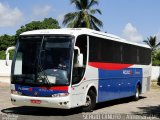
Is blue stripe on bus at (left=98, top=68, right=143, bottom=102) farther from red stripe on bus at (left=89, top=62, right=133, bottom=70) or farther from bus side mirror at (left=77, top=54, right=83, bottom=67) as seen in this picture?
bus side mirror at (left=77, top=54, right=83, bottom=67)

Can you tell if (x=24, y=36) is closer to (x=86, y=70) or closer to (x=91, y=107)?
(x=86, y=70)

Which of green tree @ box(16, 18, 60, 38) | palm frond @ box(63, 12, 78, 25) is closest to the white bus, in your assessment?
palm frond @ box(63, 12, 78, 25)

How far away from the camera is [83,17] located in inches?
2318

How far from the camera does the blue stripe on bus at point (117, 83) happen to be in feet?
58.3

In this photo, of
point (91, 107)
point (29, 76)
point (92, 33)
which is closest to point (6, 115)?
point (29, 76)

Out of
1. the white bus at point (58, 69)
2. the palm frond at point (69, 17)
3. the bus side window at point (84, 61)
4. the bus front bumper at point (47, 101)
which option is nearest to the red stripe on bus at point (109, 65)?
the white bus at point (58, 69)

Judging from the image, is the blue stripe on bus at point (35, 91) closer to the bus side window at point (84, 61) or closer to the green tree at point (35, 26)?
the bus side window at point (84, 61)

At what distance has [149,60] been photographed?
26.0m

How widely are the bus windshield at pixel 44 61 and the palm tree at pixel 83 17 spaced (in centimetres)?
4317

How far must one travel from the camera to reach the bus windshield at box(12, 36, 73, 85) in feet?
47.6

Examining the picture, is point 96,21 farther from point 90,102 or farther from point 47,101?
point 47,101

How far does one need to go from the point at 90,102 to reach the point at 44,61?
2.85 m

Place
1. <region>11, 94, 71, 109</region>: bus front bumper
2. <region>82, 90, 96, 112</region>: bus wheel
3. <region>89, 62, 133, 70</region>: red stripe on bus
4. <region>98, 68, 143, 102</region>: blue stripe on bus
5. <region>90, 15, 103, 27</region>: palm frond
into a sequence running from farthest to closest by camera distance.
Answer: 1. <region>90, 15, 103, 27</region>: palm frond
2. <region>98, 68, 143, 102</region>: blue stripe on bus
3. <region>89, 62, 133, 70</region>: red stripe on bus
4. <region>82, 90, 96, 112</region>: bus wheel
5. <region>11, 94, 71, 109</region>: bus front bumper

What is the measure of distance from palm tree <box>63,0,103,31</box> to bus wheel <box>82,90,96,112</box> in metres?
41.9
